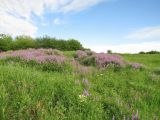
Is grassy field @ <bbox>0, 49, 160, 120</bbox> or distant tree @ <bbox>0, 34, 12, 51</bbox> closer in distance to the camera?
grassy field @ <bbox>0, 49, 160, 120</bbox>

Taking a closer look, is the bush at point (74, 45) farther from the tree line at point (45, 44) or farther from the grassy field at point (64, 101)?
the grassy field at point (64, 101)

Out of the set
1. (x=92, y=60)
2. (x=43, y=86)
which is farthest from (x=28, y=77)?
(x=92, y=60)

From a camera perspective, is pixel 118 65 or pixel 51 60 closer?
pixel 51 60

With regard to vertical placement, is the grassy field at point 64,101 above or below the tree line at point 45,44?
below

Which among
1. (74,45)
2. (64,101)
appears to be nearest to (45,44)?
(74,45)

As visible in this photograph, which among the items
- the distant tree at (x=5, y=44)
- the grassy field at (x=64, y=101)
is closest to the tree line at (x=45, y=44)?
the distant tree at (x=5, y=44)

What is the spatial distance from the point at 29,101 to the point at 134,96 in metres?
3.60

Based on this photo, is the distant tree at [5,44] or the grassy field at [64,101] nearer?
the grassy field at [64,101]

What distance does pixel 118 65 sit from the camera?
13516mm

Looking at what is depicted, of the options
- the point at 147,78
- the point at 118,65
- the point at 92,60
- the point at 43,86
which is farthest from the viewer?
the point at 92,60

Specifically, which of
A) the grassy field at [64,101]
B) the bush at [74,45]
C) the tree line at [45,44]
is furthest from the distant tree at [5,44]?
the grassy field at [64,101]

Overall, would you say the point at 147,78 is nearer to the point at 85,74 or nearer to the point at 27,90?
the point at 85,74

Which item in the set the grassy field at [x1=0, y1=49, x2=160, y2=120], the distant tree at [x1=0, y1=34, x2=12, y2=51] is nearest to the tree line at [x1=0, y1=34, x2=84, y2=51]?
the distant tree at [x1=0, y1=34, x2=12, y2=51]

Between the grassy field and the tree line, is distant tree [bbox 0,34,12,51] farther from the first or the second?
the grassy field
